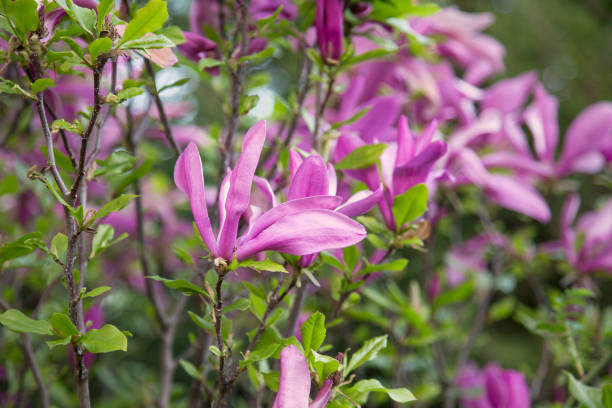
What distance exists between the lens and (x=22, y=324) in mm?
447

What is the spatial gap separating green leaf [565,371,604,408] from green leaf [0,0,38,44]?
0.63 meters

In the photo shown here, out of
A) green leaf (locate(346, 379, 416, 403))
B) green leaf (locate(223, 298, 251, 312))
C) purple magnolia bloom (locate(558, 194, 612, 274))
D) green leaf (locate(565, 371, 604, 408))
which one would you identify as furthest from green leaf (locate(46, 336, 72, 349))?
purple magnolia bloom (locate(558, 194, 612, 274))

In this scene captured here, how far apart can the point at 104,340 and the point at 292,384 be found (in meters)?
0.16

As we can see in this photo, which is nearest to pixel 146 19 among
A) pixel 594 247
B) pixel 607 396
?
pixel 607 396

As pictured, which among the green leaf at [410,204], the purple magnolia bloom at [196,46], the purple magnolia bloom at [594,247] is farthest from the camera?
the purple magnolia bloom at [594,247]

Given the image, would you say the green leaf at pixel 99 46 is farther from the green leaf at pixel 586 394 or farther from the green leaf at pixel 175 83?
the green leaf at pixel 586 394

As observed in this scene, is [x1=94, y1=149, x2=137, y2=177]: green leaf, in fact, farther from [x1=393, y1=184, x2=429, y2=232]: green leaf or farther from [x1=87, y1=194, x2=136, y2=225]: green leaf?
[x1=393, y1=184, x2=429, y2=232]: green leaf

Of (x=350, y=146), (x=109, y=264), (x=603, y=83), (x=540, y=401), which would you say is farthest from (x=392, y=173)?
(x=603, y=83)

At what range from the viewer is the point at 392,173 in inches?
21.8

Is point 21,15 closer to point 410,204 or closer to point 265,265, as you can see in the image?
point 265,265

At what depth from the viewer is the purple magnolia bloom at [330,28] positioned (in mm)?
592

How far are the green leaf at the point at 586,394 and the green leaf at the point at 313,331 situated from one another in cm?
30

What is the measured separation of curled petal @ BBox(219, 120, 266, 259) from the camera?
41cm

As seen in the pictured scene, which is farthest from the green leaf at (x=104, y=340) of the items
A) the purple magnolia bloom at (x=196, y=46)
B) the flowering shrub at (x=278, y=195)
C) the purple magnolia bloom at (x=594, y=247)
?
the purple magnolia bloom at (x=594, y=247)
